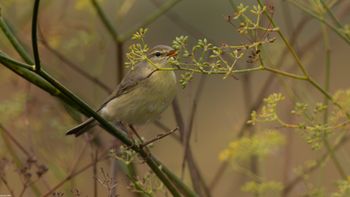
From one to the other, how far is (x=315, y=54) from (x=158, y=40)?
23.3 feet

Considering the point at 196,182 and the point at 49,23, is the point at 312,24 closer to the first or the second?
the point at 49,23

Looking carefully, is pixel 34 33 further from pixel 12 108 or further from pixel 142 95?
pixel 142 95

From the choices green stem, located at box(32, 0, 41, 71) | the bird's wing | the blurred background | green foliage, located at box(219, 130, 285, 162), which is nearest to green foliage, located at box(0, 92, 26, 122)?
the blurred background

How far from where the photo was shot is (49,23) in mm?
5152

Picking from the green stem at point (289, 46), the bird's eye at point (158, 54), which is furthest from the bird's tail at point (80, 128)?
the green stem at point (289, 46)

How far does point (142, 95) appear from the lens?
16.0 ft

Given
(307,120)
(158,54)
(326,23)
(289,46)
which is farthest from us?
(158,54)

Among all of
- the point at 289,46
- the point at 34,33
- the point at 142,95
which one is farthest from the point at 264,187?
the point at 34,33

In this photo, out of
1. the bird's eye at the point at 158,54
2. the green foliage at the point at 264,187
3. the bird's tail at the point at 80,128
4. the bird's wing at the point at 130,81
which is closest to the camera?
the green foliage at the point at 264,187

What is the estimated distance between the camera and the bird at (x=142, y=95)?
469 cm

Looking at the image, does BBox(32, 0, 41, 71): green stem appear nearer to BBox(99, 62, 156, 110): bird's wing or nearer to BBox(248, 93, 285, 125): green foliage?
BBox(248, 93, 285, 125): green foliage

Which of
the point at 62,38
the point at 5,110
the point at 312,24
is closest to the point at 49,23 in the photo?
the point at 62,38

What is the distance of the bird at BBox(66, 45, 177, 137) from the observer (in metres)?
4.69

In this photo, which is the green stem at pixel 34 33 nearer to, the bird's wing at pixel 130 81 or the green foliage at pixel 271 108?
the green foliage at pixel 271 108
